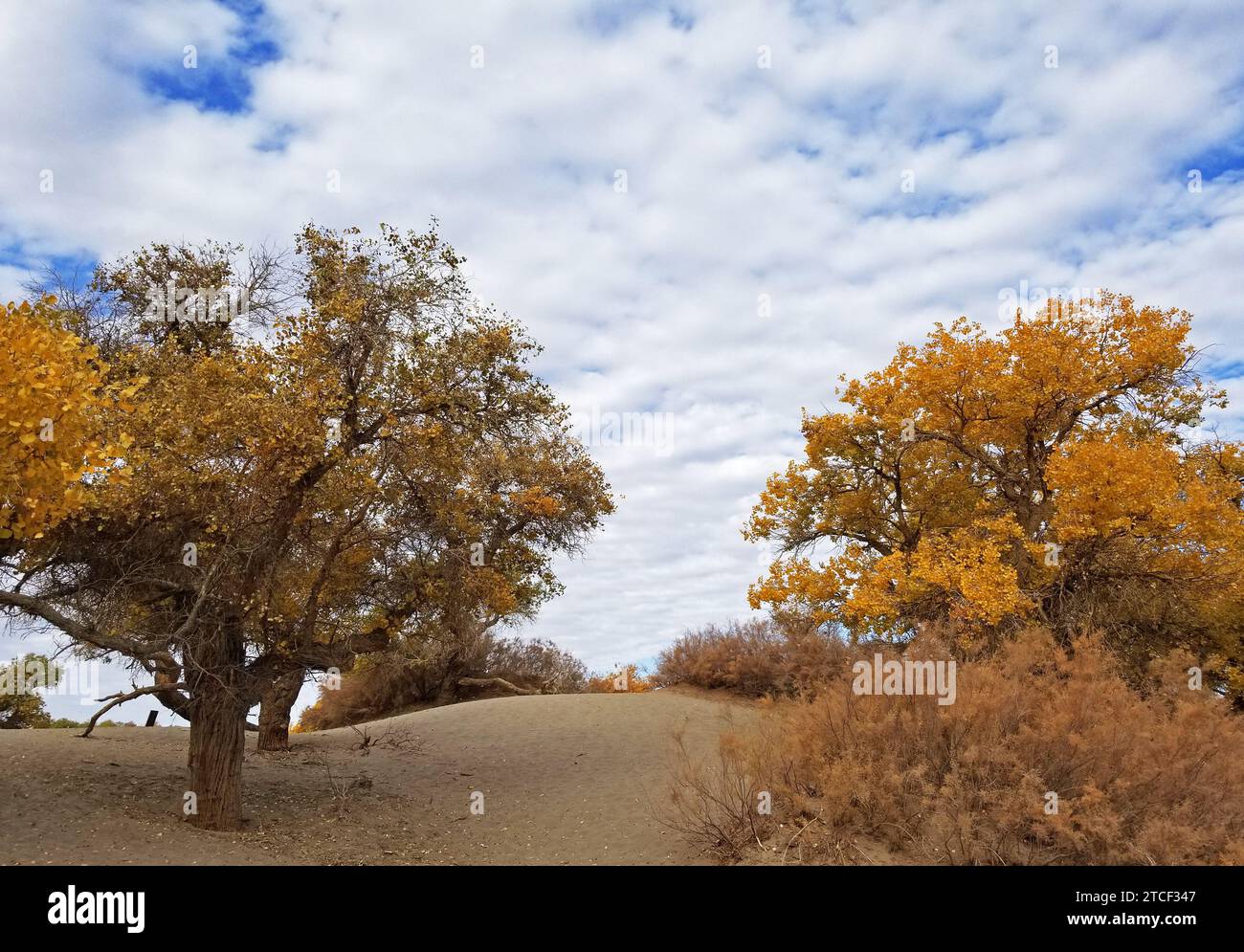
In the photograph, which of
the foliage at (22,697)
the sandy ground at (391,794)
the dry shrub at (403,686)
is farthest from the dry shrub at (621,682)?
the foliage at (22,697)

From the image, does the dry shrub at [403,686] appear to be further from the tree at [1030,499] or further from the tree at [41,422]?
the tree at [41,422]

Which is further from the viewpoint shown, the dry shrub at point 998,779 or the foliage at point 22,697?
the foliage at point 22,697

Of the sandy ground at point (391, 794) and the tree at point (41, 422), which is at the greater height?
the tree at point (41, 422)

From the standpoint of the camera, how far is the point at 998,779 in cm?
886

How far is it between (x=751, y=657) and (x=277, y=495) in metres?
14.7

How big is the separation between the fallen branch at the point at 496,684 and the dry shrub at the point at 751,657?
18.8ft

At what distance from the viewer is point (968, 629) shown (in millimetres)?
15641

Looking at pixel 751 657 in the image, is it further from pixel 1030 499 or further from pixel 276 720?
pixel 276 720

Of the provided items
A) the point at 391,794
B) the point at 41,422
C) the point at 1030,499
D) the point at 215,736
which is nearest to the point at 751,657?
the point at 1030,499

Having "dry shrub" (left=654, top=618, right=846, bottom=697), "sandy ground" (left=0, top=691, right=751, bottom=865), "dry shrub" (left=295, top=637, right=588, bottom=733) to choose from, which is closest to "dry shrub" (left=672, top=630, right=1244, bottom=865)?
"sandy ground" (left=0, top=691, right=751, bottom=865)

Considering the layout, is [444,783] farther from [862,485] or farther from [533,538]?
[862,485]

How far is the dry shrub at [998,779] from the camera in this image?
8430mm

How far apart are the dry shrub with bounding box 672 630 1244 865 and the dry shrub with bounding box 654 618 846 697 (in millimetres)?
10270
